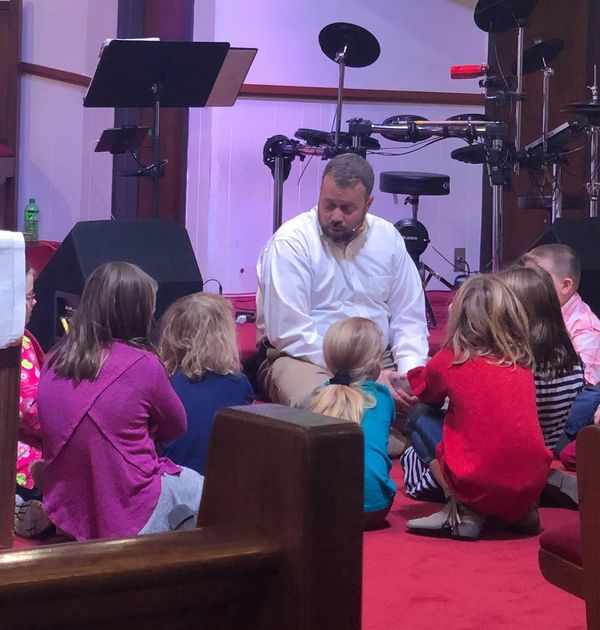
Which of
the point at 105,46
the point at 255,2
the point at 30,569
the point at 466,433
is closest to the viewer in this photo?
the point at 30,569

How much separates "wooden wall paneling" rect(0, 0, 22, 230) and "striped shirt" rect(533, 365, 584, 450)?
4.54 m

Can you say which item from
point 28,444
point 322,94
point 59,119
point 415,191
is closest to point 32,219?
point 59,119

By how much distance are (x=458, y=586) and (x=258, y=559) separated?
1.73m

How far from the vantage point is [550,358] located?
9.91 ft

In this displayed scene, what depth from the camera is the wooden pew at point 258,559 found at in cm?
70

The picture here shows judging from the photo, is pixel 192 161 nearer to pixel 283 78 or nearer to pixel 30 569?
pixel 283 78

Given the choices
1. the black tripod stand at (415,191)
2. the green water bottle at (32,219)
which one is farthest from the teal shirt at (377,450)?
the green water bottle at (32,219)

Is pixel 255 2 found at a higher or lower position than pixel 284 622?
higher

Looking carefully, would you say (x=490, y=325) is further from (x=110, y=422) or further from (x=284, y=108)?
(x=284, y=108)

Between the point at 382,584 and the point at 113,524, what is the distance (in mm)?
607

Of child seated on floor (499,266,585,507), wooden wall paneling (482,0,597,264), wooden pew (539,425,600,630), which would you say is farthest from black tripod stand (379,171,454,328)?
wooden pew (539,425,600,630)

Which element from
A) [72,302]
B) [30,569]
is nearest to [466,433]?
[72,302]

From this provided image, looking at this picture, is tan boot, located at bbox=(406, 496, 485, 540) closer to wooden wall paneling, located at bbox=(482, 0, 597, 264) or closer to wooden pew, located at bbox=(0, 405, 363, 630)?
wooden pew, located at bbox=(0, 405, 363, 630)

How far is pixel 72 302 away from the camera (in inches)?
159
